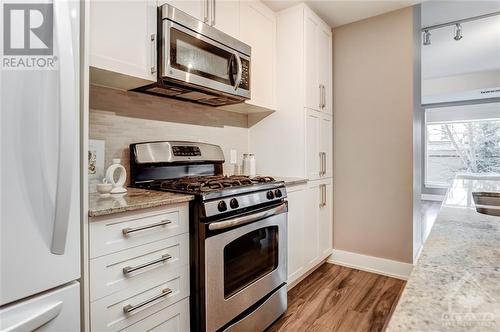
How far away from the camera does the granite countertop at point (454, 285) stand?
16.8 inches

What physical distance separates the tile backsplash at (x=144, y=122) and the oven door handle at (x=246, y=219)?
0.75m

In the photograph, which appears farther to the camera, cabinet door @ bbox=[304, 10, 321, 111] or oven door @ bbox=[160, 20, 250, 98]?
cabinet door @ bbox=[304, 10, 321, 111]

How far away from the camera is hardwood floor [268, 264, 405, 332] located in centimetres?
192

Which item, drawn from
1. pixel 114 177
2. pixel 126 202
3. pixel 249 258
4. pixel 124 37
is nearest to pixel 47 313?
pixel 126 202

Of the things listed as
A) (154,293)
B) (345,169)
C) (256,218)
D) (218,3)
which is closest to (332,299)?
(256,218)

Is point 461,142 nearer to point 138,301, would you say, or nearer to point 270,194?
point 270,194

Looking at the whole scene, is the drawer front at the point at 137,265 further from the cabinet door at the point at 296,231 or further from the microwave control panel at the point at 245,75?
the microwave control panel at the point at 245,75

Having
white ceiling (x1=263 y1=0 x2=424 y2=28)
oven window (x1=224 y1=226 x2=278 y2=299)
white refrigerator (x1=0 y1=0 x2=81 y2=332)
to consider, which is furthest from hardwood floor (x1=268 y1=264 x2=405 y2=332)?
white ceiling (x1=263 y1=0 x2=424 y2=28)

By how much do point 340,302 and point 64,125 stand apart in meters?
2.18

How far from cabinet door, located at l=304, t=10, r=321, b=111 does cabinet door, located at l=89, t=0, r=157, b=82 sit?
4.63 ft

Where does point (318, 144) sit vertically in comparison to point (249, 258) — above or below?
above

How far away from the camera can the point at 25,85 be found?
0.83 meters

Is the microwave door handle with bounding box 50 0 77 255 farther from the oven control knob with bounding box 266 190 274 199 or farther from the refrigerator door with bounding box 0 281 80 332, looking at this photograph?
the oven control knob with bounding box 266 190 274 199

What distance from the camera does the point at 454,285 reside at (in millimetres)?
541
